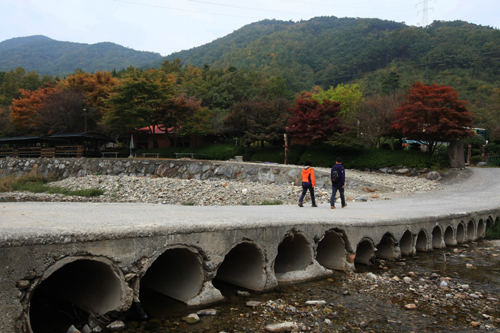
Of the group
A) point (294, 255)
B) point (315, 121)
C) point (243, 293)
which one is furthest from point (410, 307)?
point (315, 121)

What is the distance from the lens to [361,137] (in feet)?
88.8

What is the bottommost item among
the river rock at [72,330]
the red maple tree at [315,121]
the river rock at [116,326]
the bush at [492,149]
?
the river rock at [116,326]

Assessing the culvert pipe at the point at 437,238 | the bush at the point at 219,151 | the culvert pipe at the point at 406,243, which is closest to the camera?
the culvert pipe at the point at 406,243

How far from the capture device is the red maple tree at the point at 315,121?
1069 inches

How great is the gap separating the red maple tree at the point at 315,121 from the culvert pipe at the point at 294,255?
19.9 metres

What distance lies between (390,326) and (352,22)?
189 metres

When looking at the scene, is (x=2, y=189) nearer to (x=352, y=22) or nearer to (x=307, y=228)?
(x=307, y=228)

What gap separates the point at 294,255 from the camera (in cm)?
751

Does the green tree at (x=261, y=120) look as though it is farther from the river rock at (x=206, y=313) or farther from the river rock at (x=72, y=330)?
the river rock at (x=72, y=330)

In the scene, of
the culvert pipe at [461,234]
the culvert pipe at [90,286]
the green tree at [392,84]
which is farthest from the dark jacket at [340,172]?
the green tree at [392,84]

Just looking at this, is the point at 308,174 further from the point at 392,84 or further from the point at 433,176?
the point at 392,84

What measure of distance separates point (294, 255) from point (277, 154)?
2323 centimetres

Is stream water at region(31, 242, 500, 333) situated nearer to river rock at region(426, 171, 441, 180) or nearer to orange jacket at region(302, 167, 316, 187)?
orange jacket at region(302, 167, 316, 187)

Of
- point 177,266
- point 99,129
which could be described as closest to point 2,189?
point 99,129
